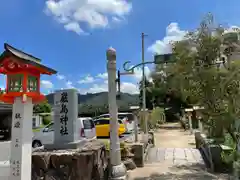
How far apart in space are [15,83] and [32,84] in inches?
12.8

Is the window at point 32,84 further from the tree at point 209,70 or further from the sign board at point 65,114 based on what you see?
the tree at point 209,70

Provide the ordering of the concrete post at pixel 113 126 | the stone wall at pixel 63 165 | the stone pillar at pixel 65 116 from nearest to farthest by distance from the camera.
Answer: the stone wall at pixel 63 165, the concrete post at pixel 113 126, the stone pillar at pixel 65 116

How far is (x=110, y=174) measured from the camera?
7.64m

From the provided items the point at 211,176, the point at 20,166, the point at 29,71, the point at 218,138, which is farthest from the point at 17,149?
the point at 218,138

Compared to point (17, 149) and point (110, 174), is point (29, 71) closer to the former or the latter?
point (17, 149)

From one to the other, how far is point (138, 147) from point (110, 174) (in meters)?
2.32

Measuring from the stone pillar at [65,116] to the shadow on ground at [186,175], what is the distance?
7.97 ft

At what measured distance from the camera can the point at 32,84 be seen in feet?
17.9

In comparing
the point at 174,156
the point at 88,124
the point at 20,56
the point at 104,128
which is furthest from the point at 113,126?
the point at 104,128

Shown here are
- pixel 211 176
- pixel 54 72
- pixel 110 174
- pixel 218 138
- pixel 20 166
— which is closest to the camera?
pixel 20 166

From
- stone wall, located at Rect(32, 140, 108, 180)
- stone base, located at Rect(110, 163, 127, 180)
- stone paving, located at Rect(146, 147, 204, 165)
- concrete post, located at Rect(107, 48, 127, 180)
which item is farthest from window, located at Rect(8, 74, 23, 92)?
stone paving, located at Rect(146, 147, 204, 165)

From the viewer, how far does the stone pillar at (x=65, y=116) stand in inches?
304

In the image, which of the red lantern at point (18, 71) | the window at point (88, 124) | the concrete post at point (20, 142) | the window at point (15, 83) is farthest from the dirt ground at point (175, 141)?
the window at point (15, 83)

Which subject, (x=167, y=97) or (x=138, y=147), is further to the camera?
(x=167, y=97)
